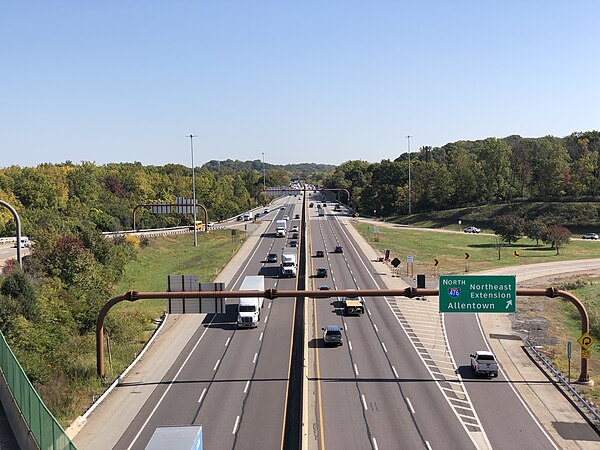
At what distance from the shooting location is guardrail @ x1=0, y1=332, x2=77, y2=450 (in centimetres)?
1940

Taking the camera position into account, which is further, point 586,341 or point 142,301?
point 142,301

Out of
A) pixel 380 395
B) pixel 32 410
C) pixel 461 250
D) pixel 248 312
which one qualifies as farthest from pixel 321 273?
pixel 32 410

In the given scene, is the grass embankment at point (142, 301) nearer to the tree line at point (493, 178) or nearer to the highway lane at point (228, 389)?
the highway lane at point (228, 389)

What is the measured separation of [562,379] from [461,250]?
69039 mm

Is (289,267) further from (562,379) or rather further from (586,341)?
(586,341)

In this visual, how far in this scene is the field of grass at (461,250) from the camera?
8912cm

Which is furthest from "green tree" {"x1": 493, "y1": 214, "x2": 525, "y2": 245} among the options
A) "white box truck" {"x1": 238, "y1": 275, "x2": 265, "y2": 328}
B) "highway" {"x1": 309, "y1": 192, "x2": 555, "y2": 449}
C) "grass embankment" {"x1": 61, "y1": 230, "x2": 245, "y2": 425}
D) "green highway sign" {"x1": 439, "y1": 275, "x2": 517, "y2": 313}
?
"green highway sign" {"x1": 439, "y1": 275, "x2": 517, "y2": 313}

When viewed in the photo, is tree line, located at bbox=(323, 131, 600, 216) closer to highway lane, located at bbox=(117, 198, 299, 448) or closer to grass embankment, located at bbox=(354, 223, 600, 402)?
grass embankment, located at bbox=(354, 223, 600, 402)

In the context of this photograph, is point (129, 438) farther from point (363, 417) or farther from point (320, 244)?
point (320, 244)

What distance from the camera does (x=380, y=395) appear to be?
1403 inches

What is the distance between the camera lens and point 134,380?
39562mm

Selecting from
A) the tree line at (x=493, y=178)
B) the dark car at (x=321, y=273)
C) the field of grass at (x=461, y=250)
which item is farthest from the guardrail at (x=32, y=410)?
the tree line at (x=493, y=178)

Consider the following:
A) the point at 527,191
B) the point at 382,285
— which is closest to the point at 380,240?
the point at 382,285

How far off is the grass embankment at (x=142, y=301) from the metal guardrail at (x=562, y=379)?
2912cm
